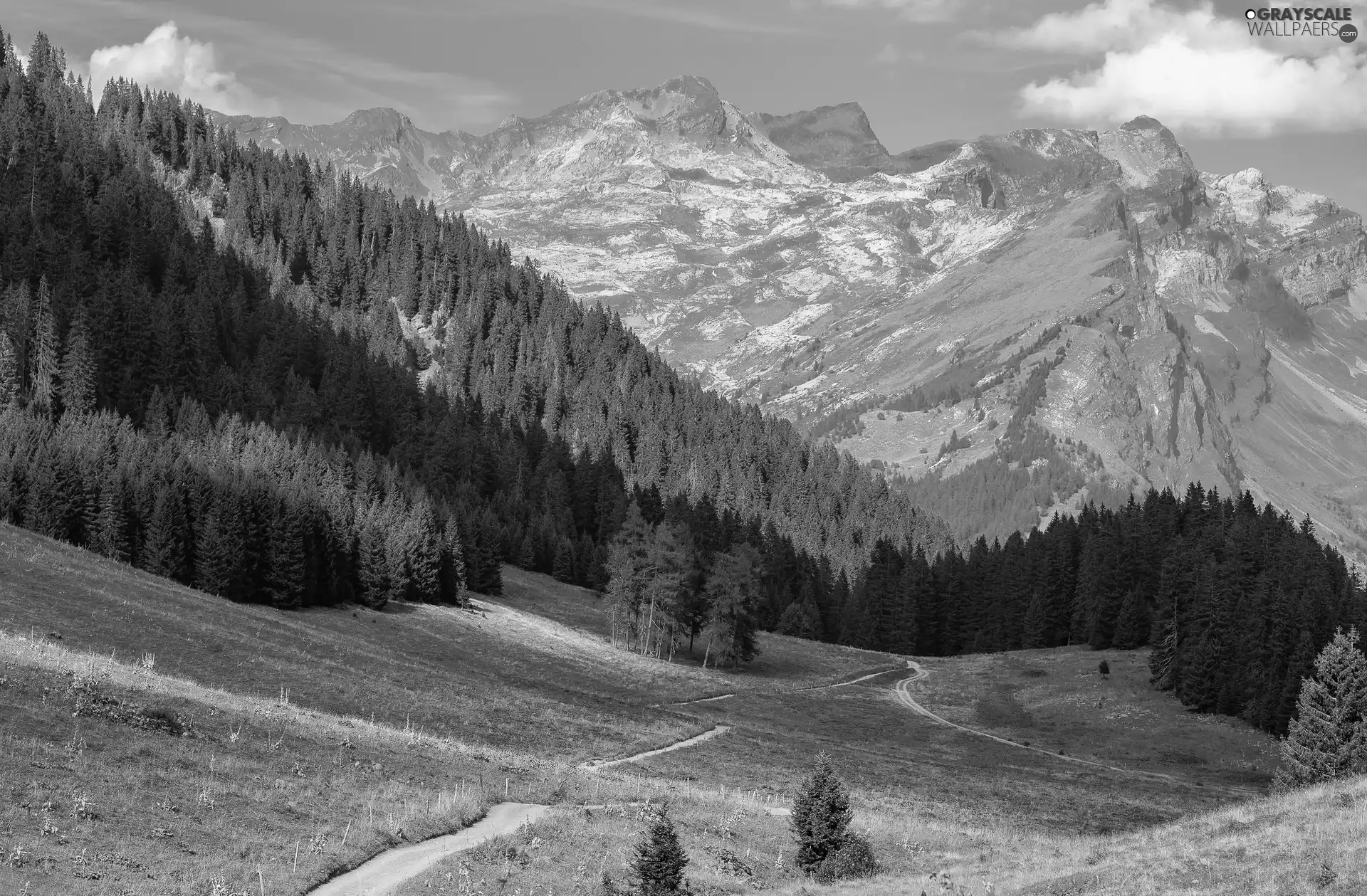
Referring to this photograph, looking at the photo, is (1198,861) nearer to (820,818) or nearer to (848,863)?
(848,863)

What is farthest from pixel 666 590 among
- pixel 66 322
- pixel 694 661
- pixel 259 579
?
pixel 66 322

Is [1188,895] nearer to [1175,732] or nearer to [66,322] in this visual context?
[1175,732]

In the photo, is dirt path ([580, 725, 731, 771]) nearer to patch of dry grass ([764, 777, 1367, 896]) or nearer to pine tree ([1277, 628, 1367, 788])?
patch of dry grass ([764, 777, 1367, 896])

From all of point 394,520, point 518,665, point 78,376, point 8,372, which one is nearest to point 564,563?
point 394,520

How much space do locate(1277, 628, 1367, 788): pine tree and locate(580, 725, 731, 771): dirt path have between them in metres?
31.1

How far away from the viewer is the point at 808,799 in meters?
36.3

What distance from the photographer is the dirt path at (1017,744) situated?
77.2 metres

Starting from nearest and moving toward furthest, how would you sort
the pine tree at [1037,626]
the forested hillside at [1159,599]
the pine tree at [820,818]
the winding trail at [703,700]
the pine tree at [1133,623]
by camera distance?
the pine tree at [820,818] → the winding trail at [703,700] → the forested hillside at [1159,599] → the pine tree at [1133,623] → the pine tree at [1037,626]

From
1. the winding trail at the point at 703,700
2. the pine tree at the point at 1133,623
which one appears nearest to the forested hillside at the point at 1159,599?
the pine tree at the point at 1133,623

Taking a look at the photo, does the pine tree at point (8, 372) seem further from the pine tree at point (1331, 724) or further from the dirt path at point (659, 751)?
the pine tree at point (1331, 724)

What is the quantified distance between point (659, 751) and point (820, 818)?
90.6 feet

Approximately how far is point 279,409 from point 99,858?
501ft

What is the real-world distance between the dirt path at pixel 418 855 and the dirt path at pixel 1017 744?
53001 mm

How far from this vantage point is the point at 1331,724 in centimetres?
6391
